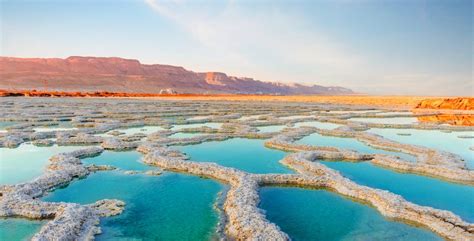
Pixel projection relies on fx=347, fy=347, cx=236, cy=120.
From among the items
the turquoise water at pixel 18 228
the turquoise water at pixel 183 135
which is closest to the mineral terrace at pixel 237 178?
the turquoise water at pixel 18 228

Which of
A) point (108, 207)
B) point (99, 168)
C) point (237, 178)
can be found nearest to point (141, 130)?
point (99, 168)

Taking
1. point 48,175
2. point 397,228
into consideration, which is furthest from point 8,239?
point 397,228

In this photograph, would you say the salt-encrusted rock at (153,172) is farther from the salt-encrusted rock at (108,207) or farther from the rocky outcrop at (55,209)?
the salt-encrusted rock at (108,207)

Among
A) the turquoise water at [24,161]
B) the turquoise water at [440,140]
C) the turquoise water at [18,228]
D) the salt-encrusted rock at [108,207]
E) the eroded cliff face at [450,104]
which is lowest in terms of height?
the turquoise water at [24,161]

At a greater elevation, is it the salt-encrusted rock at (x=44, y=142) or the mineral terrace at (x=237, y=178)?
the mineral terrace at (x=237, y=178)

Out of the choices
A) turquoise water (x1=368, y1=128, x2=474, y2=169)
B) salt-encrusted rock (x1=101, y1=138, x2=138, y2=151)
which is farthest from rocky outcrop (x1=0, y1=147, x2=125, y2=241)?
turquoise water (x1=368, y1=128, x2=474, y2=169)

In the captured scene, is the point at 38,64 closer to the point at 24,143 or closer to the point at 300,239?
the point at 24,143

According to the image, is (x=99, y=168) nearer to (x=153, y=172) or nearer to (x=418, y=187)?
(x=153, y=172)
